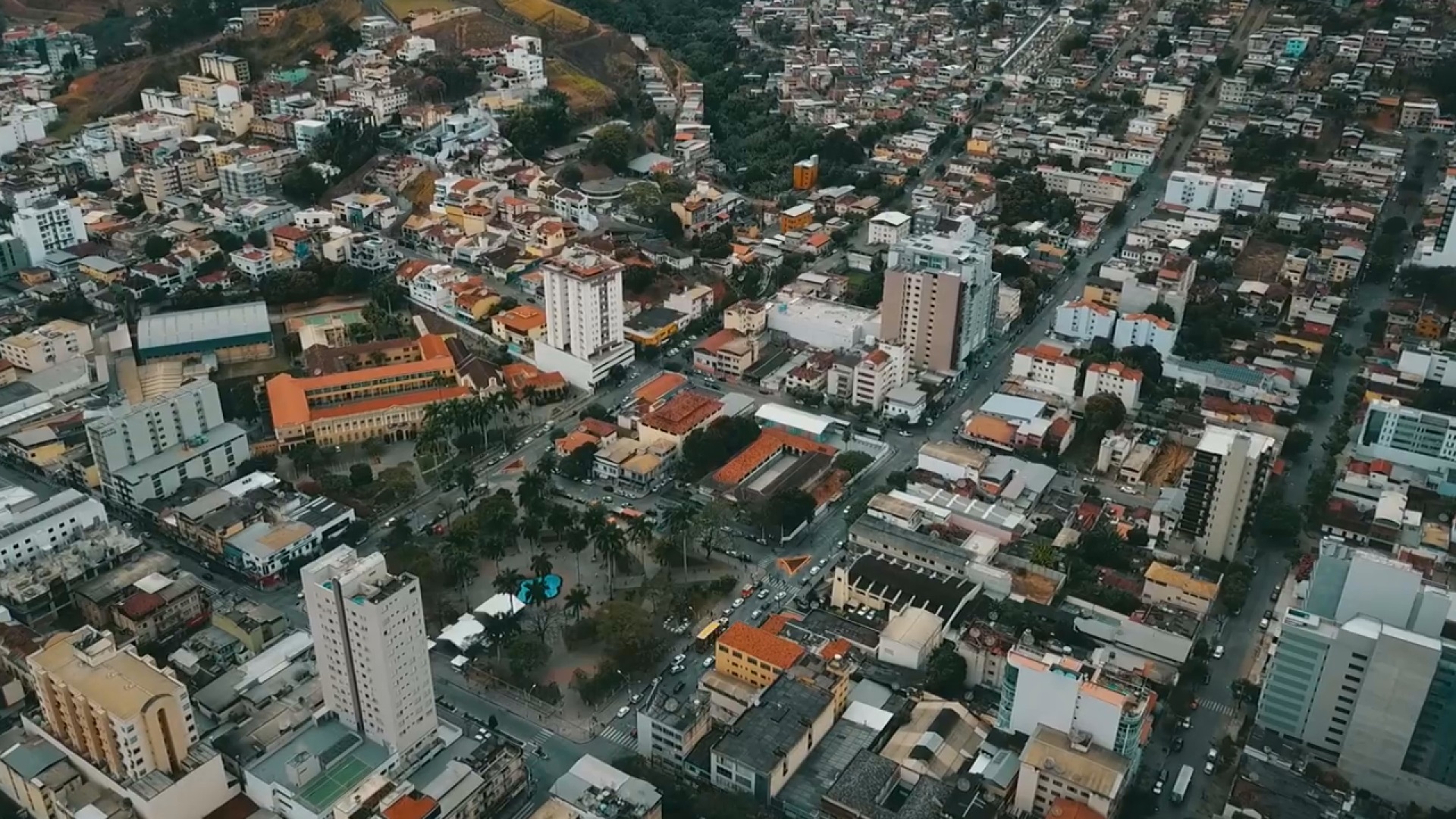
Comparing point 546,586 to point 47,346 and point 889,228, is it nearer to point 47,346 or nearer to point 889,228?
point 47,346

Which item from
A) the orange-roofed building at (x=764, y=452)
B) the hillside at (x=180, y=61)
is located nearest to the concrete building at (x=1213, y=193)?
the orange-roofed building at (x=764, y=452)

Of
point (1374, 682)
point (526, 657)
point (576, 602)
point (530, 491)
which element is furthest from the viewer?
point (530, 491)

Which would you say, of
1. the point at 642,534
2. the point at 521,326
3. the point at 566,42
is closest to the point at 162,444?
the point at 521,326

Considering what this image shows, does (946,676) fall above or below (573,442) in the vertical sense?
above

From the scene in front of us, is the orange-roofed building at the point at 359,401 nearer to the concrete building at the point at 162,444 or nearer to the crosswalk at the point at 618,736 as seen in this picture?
the concrete building at the point at 162,444

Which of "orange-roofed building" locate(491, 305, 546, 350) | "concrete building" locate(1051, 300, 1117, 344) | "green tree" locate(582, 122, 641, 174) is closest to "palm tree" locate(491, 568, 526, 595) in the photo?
"orange-roofed building" locate(491, 305, 546, 350)

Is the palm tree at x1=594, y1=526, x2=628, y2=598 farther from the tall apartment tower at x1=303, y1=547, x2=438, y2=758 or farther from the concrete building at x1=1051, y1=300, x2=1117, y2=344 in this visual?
the concrete building at x1=1051, y1=300, x2=1117, y2=344
